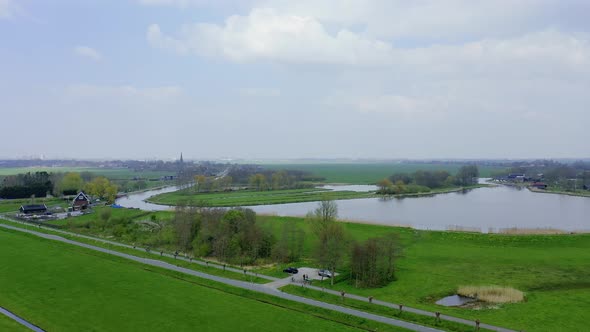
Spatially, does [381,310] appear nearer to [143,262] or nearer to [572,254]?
[143,262]

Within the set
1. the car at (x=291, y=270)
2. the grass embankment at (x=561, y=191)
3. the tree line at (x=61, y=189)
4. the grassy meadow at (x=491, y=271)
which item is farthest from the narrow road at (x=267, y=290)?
the grass embankment at (x=561, y=191)

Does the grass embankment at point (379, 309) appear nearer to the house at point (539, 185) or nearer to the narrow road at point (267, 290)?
the narrow road at point (267, 290)

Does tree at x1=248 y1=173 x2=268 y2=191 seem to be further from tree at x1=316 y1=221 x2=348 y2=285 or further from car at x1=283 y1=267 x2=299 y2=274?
tree at x1=316 y1=221 x2=348 y2=285

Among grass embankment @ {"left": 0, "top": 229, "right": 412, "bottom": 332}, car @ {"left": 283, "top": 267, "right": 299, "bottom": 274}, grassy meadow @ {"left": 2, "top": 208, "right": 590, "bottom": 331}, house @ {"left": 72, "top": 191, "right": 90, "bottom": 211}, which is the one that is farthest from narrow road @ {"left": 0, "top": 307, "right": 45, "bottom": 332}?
house @ {"left": 72, "top": 191, "right": 90, "bottom": 211}

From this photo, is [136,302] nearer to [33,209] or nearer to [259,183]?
[33,209]

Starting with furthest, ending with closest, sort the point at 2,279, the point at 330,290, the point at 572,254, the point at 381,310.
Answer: the point at 572,254 → the point at 2,279 → the point at 330,290 → the point at 381,310

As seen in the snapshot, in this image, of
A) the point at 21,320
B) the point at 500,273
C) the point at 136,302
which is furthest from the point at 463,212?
the point at 21,320

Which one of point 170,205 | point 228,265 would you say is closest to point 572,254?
point 228,265
